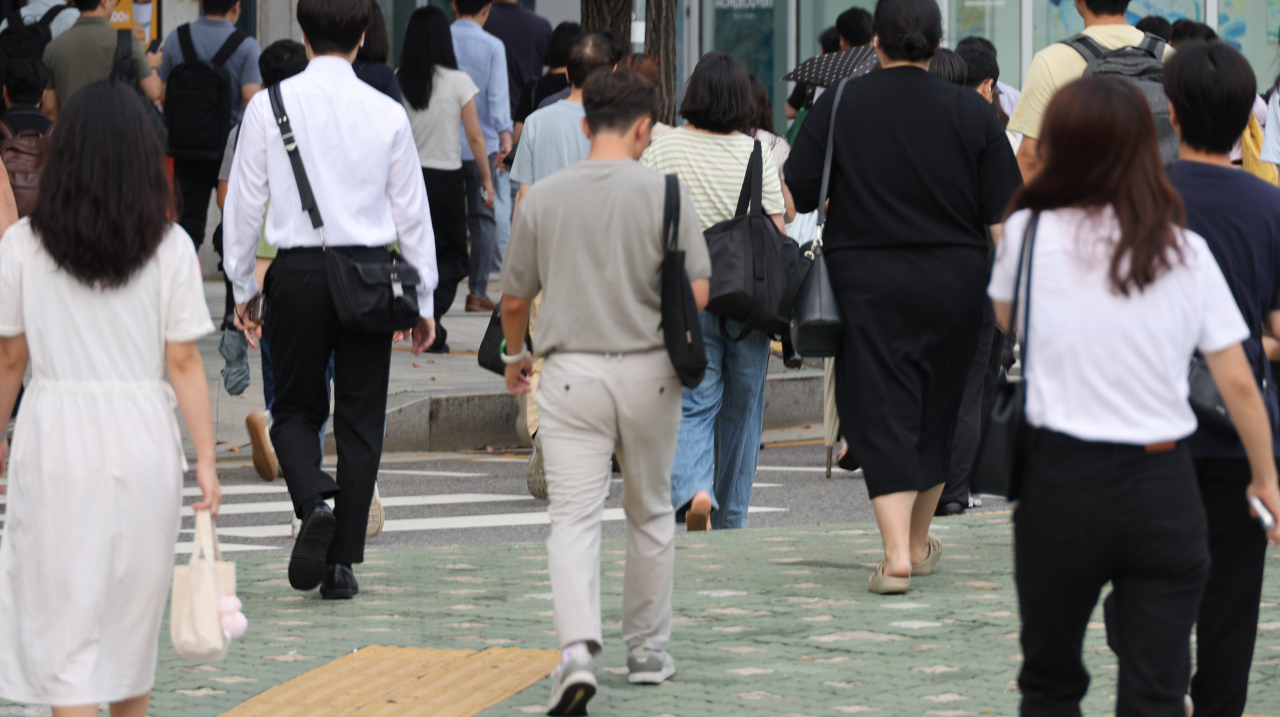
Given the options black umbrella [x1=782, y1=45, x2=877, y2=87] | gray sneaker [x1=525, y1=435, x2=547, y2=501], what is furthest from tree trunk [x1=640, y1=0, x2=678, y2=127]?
gray sneaker [x1=525, y1=435, x2=547, y2=501]

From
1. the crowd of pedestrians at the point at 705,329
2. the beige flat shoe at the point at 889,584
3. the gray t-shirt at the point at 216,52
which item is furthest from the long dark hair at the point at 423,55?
the beige flat shoe at the point at 889,584

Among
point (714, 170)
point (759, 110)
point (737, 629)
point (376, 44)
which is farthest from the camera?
point (376, 44)

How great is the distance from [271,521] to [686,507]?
2.11 metres

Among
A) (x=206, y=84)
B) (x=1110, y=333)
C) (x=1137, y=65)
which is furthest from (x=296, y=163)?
(x=206, y=84)

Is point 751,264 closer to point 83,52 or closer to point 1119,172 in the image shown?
point 1119,172

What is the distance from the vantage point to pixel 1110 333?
3.46 meters

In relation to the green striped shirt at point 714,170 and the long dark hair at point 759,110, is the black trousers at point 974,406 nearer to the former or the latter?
the green striped shirt at point 714,170

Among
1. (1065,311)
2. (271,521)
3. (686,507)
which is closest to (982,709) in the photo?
(1065,311)

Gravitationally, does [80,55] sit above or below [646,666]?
above

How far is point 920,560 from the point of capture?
652 centimetres

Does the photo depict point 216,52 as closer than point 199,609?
No

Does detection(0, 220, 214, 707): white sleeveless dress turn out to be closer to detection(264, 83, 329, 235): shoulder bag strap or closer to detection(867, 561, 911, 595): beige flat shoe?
detection(264, 83, 329, 235): shoulder bag strap

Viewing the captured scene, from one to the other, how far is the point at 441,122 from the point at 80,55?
2325 mm

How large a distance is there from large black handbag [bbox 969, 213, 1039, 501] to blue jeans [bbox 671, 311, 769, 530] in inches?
141
